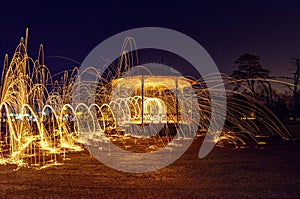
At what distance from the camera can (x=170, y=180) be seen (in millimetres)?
7242

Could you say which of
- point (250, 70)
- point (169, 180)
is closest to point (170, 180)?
point (169, 180)

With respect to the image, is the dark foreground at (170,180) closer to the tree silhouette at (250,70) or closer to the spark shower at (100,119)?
the spark shower at (100,119)

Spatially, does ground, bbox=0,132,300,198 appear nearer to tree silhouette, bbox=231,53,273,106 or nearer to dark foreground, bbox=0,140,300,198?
dark foreground, bbox=0,140,300,198

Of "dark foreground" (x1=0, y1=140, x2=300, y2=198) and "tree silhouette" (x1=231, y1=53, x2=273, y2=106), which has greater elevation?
"tree silhouette" (x1=231, y1=53, x2=273, y2=106)

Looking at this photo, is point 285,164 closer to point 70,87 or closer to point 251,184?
point 251,184

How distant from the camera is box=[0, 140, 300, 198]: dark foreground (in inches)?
241

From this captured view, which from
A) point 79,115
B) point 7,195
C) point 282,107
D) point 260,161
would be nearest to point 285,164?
point 260,161

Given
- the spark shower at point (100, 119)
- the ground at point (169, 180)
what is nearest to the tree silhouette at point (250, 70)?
the spark shower at point (100, 119)

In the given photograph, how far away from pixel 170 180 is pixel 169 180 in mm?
21

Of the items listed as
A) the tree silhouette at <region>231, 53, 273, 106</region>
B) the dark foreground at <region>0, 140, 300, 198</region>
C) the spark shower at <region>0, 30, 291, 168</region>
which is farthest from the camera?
the tree silhouette at <region>231, 53, 273, 106</region>

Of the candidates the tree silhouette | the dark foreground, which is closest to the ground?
the dark foreground

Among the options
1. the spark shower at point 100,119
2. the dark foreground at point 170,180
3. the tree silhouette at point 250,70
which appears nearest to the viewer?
the dark foreground at point 170,180

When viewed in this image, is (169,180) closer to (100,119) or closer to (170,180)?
(170,180)

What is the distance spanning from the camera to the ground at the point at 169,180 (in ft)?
20.0
